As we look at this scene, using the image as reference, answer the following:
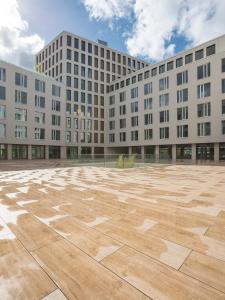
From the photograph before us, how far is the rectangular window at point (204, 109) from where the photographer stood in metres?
30.4

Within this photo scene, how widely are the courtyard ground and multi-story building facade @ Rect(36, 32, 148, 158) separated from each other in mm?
39578

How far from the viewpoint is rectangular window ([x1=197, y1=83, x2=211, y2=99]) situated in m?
30.2

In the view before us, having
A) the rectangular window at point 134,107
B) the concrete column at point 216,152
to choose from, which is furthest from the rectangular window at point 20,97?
the concrete column at point 216,152

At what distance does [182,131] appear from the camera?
33.8 metres

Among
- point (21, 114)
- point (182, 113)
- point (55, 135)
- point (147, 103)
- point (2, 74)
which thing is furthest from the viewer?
point (55, 135)

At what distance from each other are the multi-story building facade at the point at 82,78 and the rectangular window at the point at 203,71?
2542 cm

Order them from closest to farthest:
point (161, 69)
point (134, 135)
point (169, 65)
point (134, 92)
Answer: point (169, 65) < point (161, 69) < point (134, 92) < point (134, 135)

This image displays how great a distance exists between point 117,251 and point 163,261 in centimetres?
66

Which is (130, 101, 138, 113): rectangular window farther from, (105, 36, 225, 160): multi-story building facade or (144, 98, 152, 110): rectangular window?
(144, 98, 152, 110): rectangular window

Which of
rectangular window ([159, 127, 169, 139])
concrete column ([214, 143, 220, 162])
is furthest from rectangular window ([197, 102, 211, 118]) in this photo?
rectangular window ([159, 127, 169, 139])

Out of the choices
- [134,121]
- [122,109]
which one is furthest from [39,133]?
[134,121]

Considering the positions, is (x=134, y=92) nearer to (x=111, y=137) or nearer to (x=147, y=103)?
(x=147, y=103)

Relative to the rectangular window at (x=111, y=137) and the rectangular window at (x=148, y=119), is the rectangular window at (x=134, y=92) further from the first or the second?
the rectangular window at (x=111, y=137)

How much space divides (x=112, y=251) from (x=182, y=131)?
34372 mm
